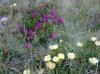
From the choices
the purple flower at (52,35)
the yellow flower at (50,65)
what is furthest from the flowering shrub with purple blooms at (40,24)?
the yellow flower at (50,65)

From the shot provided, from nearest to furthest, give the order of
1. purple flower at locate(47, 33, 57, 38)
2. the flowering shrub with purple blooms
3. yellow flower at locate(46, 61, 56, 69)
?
yellow flower at locate(46, 61, 56, 69)
purple flower at locate(47, 33, 57, 38)
the flowering shrub with purple blooms

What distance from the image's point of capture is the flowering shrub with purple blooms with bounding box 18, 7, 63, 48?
10.3 feet

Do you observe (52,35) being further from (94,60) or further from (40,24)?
(94,60)

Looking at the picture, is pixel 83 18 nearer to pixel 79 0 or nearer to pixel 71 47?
pixel 79 0

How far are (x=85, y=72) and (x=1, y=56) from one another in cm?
97

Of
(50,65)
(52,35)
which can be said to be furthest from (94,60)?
(52,35)

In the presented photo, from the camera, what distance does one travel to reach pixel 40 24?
3357 mm

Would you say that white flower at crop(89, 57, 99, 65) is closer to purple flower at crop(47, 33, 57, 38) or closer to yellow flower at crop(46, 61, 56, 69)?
yellow flower at crop(46, 61, 56, 69)

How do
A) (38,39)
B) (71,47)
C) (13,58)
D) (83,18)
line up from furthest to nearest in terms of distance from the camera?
(83,18) < (38,39) < (13,58) < (71,47)

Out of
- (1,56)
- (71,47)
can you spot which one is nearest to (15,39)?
(1,56)

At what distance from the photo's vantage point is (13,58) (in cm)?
278

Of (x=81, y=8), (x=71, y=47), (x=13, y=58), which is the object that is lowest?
(x=13, y=58)

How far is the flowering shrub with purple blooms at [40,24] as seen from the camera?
313 centimetres

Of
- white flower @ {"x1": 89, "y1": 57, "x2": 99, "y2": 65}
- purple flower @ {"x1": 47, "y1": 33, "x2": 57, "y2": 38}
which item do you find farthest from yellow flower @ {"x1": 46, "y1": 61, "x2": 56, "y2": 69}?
purple flower @ {"x1": 47, "y1": 33, "x2": 57, "y2": 38}
